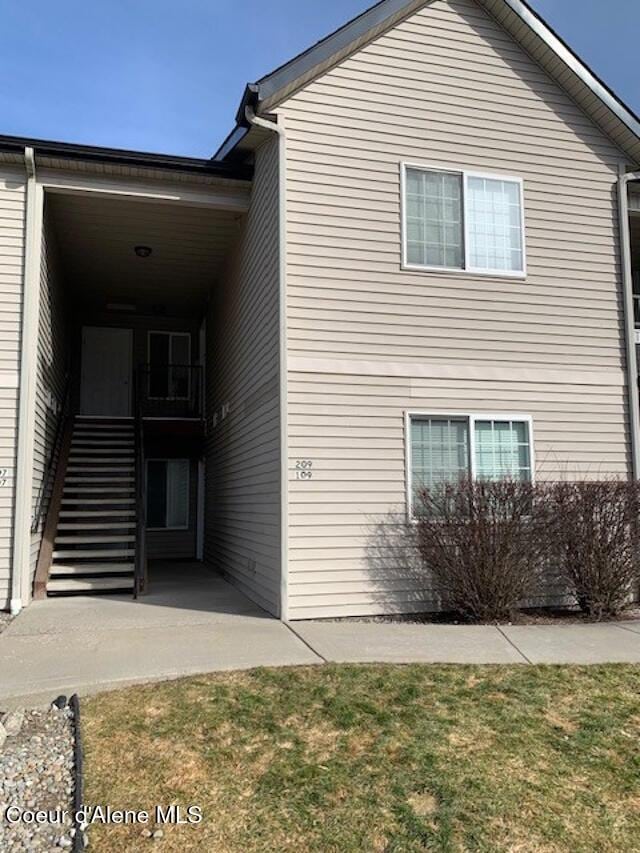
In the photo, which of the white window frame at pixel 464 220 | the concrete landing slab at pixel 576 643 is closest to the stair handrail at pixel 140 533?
the concrete landing slab at pixel 576 643

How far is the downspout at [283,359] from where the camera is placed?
24.4 feet

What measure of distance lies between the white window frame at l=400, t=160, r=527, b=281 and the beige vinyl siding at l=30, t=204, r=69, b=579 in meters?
4.72

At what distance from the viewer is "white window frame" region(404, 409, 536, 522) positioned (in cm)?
798

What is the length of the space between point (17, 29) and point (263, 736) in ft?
34.4

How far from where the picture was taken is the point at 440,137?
28.3 ft

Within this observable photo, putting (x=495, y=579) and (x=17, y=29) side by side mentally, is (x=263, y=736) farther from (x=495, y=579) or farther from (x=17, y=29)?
(x=17, y=29)

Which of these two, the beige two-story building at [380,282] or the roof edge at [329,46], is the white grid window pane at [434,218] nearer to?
the beige two-story building at [380,282]

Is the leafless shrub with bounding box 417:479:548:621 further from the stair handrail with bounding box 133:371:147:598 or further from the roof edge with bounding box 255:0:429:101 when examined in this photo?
the roof edge with bounding box 255:0:429:101

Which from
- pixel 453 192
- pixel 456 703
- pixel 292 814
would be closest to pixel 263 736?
pixel 292 814

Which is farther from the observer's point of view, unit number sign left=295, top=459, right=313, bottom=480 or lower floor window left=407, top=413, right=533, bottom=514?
lower floor window left=407, top=413, right=533, bottom=514

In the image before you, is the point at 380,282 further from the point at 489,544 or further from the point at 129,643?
the point at 129,643

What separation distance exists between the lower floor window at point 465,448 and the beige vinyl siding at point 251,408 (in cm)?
170

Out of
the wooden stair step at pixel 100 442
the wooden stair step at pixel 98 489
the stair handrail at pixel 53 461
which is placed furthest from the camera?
the wooden stair step at pixel 100 442

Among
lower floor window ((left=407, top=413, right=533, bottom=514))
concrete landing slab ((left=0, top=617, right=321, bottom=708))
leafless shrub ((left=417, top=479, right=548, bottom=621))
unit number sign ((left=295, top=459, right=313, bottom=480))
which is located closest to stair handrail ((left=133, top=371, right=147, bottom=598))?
concrete landing slab ((left=0, top=617, right=321, bottom=708))
